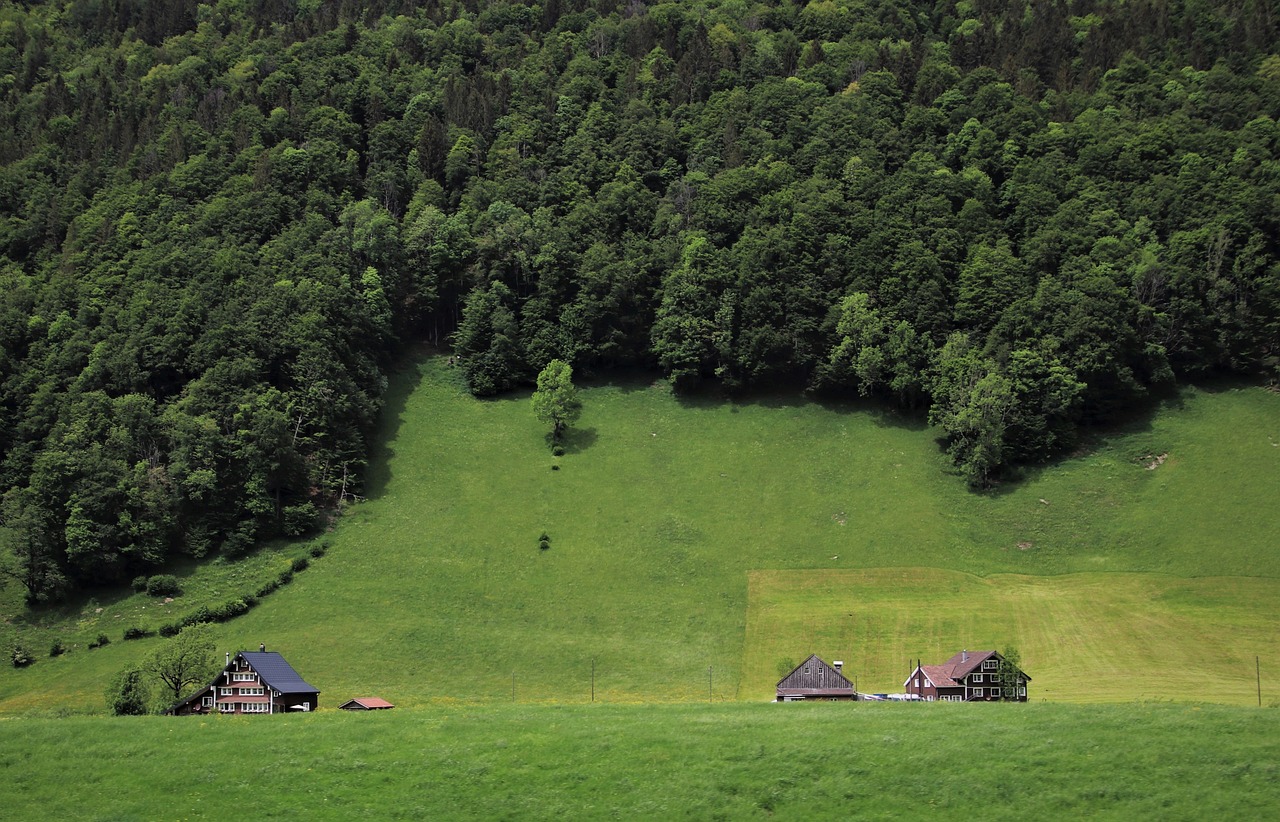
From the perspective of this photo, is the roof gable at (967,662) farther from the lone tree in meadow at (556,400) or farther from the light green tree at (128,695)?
the lone tree in meadow at (556,400)

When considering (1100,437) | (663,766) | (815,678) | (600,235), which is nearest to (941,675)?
(815,678)

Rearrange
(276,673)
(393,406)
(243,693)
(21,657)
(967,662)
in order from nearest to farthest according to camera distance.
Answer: (243,693) → (276,673) → (967,662) → (21,657) → (393,406)

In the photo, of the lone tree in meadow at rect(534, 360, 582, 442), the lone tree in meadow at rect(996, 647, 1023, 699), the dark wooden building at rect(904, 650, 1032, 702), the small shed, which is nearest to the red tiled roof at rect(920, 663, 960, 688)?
the dark wooden building at rect(904, 650, 1032, 702)

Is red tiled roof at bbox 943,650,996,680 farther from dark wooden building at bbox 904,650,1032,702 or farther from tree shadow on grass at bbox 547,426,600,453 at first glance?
tree shadow on grass at bbox 547,426,600,453

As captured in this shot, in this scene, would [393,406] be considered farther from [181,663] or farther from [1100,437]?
[1100,437]

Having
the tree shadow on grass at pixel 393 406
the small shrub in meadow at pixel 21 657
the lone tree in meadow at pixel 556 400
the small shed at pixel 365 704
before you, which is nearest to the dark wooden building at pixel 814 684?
the small shed at pixel 365 704

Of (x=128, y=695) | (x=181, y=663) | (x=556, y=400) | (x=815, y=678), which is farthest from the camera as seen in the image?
(x=556, y=400)

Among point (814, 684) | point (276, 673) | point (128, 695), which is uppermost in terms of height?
point (814, 684)
